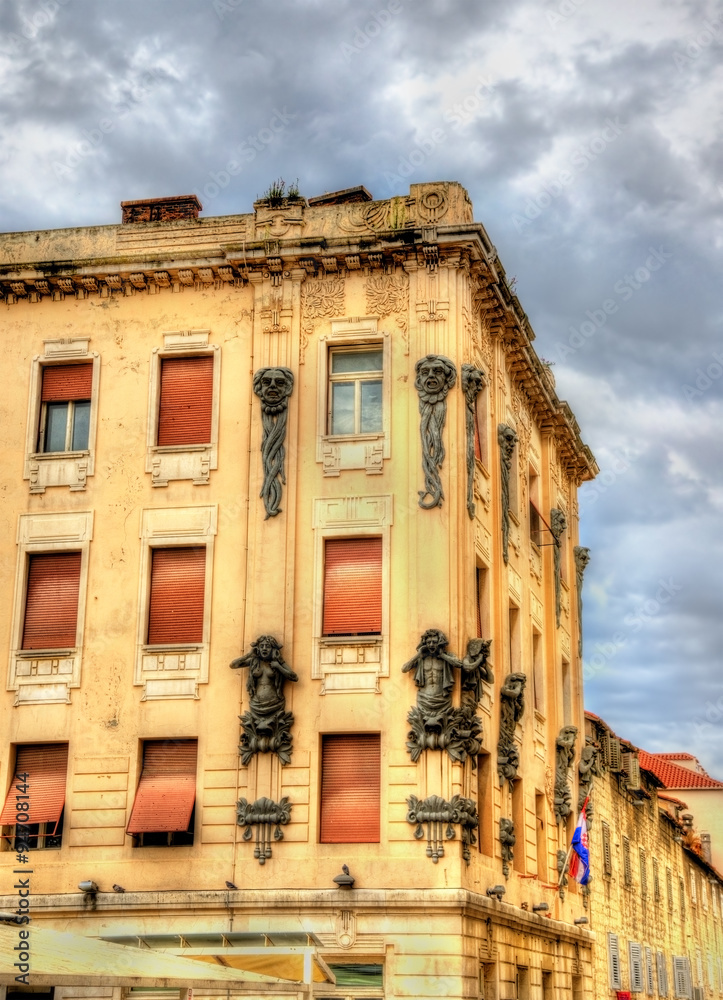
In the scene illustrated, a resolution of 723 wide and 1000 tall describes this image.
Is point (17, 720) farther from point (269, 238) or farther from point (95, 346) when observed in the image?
point (269, 238)

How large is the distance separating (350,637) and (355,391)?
17.6 ft

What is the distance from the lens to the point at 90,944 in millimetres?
19375

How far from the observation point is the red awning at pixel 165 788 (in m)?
28.1

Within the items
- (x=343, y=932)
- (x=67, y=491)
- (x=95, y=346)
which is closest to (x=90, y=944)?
(x=343, y=932)

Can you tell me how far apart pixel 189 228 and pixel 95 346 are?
131 inches

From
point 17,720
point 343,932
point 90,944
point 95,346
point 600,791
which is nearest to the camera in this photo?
point 90,944

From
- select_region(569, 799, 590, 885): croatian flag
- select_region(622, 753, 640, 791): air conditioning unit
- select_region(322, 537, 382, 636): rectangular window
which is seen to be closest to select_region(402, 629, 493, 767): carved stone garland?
select_region(322, 537, 382, 636): rectangular window

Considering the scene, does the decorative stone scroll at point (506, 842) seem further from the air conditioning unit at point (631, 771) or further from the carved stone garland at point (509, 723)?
the air conditioning unit at point (631, 771)

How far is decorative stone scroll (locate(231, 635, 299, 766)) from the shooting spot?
28.2m

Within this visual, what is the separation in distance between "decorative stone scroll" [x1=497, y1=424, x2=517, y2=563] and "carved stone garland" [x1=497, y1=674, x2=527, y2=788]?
2.88 metres

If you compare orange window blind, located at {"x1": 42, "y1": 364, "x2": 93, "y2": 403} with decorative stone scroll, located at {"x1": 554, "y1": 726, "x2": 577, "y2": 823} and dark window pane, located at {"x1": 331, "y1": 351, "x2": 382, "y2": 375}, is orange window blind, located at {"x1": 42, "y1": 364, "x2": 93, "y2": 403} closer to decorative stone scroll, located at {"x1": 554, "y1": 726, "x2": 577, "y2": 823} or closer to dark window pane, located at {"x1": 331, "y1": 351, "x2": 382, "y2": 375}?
dark window pane, located at {"x1": 331, "y1": 351, "x2": 382, "y2": 375}

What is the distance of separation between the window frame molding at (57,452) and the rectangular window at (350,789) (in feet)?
26.0

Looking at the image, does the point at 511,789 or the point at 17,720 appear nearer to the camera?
the point at 17,720

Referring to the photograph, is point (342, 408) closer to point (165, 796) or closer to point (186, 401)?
point (186, 401)
